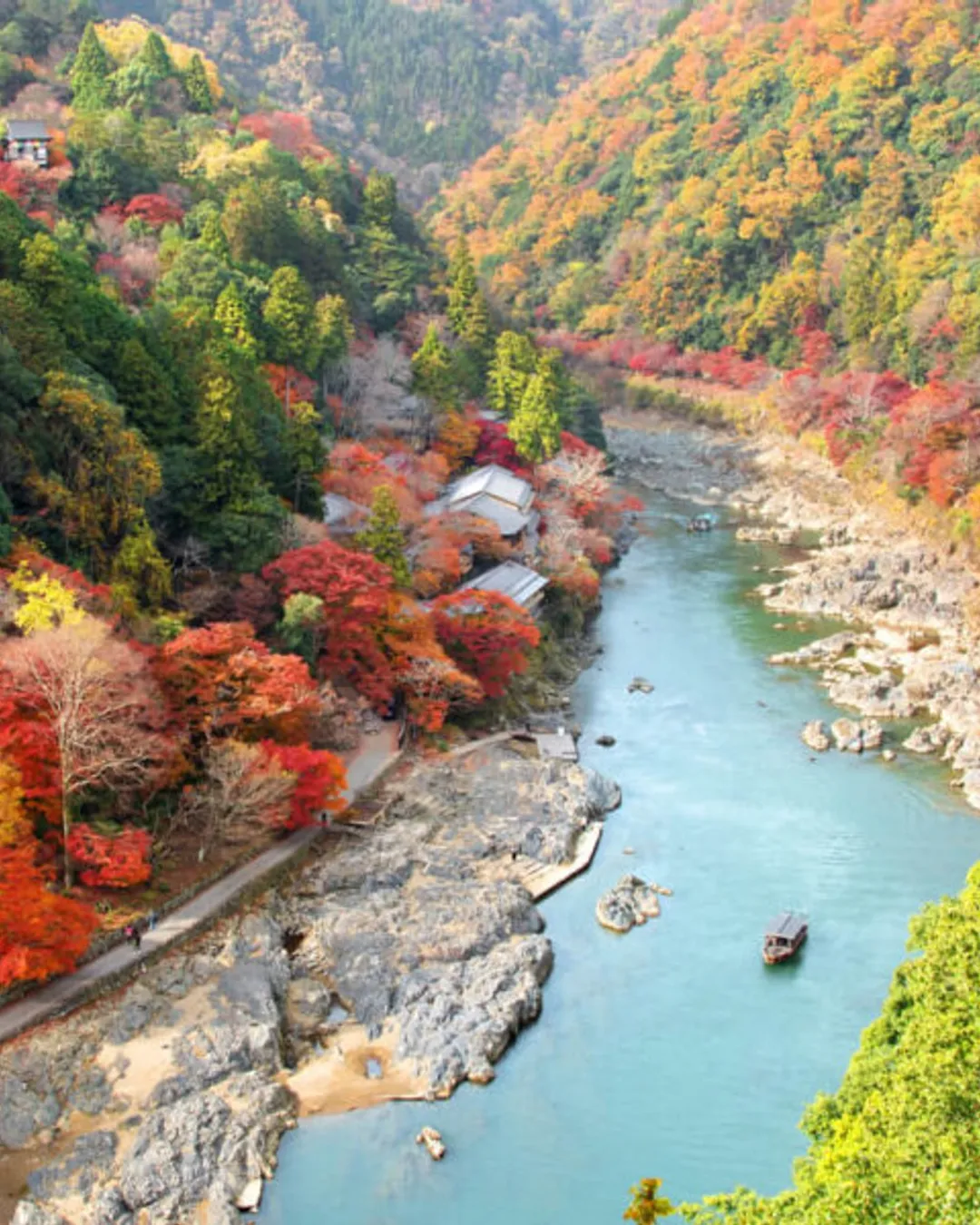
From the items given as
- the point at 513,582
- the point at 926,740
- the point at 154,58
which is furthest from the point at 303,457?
the point at 154,58

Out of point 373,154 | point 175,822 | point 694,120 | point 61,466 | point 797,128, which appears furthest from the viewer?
point 373,154

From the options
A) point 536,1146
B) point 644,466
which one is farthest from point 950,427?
point 536,1146

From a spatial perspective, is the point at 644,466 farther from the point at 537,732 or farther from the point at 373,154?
the point at 373,154

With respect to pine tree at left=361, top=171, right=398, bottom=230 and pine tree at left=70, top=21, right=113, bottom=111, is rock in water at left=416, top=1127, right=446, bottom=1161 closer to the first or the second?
pine tree at left=361, top=171, right=398, bottom=230

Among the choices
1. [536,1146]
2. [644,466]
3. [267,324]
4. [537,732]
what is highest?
[267,324]

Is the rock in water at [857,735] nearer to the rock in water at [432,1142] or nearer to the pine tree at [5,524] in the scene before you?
the rock in water at [432,1142]

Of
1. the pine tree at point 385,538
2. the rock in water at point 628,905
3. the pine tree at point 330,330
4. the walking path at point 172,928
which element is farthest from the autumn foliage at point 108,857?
the pine tree at point 330,330

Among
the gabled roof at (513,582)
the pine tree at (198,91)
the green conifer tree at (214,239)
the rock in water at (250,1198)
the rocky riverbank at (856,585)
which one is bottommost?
the rocky riverbank at (856,585)

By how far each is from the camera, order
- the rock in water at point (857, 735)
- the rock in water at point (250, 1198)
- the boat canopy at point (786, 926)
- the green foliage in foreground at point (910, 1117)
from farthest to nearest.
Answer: the rock in water at point (857, 735) → the boat canopy at point (786, 926) → the rock in water at point (250, 1198) → the green foliage in foreground at point (910, 1117)
